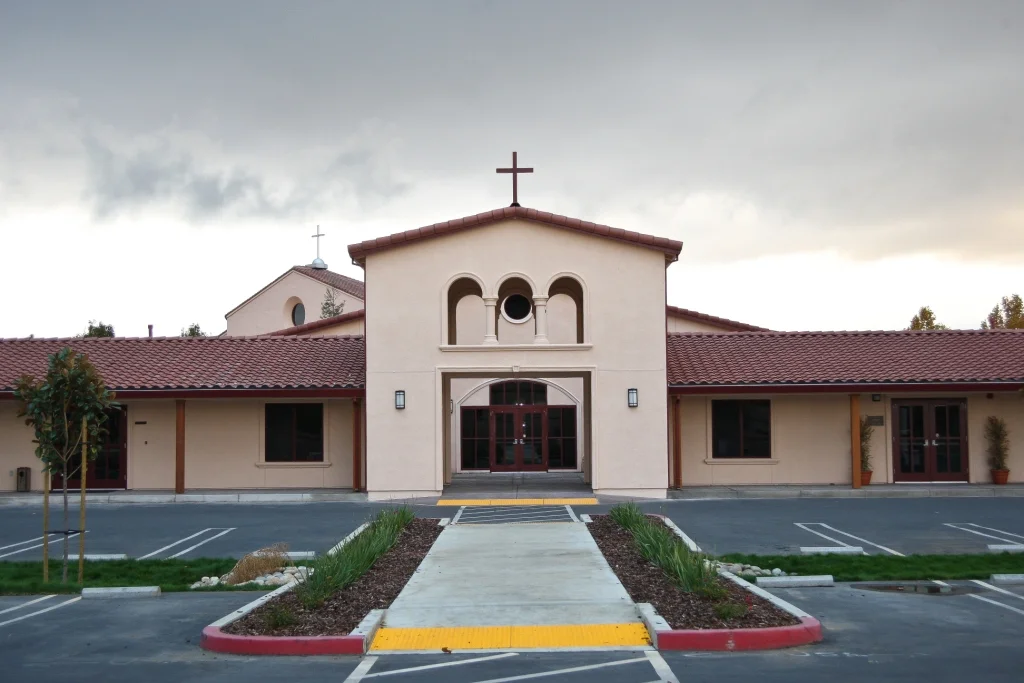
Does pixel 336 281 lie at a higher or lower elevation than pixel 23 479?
higher

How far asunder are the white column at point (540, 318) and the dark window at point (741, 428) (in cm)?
512

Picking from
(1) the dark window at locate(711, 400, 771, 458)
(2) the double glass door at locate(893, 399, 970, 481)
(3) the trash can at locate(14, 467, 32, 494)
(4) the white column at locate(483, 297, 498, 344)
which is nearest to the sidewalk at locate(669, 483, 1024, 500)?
(2) the double glass door at locate(893, 399, 970, 481)

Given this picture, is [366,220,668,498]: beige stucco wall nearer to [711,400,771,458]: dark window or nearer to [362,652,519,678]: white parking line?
[711,400,771,458]: dark window

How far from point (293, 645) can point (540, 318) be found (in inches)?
574

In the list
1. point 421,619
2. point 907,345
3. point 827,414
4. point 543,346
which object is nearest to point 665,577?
point 421,619

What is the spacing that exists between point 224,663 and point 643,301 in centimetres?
1570

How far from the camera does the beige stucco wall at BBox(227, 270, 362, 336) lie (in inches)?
1725

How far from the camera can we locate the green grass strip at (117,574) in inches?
480

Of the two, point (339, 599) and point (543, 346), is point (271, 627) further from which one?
point (543, 346)

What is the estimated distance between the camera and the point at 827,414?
984 inches

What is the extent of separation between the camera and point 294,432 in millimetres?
25125

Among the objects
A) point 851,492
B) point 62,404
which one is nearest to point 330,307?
point 851,492

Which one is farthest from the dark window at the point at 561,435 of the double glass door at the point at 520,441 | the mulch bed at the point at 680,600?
the mulch bed at the point at 680,600

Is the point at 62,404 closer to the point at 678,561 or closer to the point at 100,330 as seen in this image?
the point at 678,561
